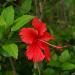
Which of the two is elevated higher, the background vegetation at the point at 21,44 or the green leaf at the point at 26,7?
the green leaf at the point at 26,7

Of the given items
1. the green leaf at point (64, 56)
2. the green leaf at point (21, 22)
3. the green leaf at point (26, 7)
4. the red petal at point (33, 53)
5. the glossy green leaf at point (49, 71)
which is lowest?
the glossy green leaf at point (49, 71)

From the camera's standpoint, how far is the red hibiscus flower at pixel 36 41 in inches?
41.1

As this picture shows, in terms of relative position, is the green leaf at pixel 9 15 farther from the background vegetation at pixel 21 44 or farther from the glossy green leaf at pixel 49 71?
the glossy green leaf at pixel 49 71

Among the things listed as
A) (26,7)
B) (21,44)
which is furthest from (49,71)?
(26,7)

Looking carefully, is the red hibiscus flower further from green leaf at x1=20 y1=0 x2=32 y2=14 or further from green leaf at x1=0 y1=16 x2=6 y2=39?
green leaf at x1=20 y1=0 x2=32 y2=14

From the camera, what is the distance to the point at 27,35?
41.9 inches

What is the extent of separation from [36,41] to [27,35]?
0.15 ft

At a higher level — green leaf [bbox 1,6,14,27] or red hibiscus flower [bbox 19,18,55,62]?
green leaf [bbox 1,6,14,27]

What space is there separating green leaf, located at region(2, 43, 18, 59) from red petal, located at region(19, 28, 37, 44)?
0.06 meters

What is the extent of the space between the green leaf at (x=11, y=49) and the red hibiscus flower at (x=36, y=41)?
0.16 feet

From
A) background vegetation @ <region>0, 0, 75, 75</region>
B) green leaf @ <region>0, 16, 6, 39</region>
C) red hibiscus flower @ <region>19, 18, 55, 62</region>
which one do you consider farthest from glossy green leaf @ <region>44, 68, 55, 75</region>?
green leaf @ <region>0, 16, 6, 39</region>

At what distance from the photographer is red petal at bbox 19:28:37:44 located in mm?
1051

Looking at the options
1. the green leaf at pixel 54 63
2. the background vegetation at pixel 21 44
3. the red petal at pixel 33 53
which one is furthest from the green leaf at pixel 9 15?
→ the green leaf at pixel 54 63

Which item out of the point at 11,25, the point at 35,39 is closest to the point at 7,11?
the point at 11,25
